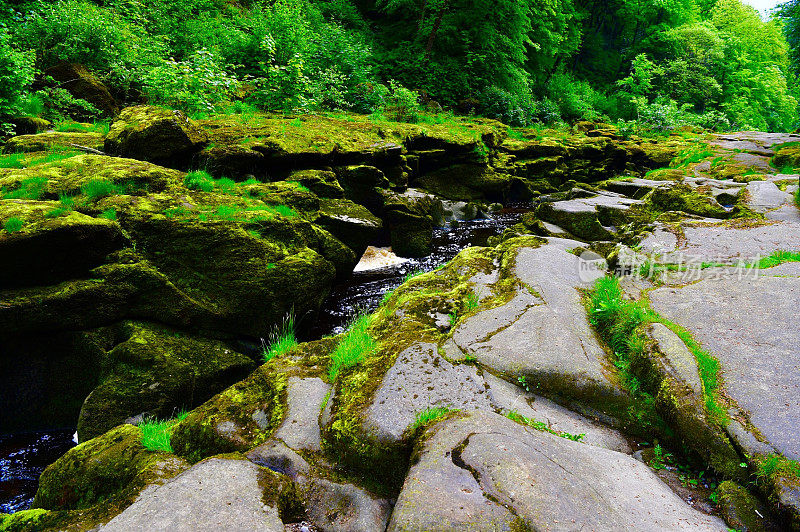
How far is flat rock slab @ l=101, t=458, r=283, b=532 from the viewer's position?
247cm

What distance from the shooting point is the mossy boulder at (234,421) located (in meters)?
3.51

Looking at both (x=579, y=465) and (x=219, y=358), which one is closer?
(x=579, y=465)

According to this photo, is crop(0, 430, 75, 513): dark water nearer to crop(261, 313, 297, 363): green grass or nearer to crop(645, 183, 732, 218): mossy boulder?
crop(261, 313, 297, 363): green grass

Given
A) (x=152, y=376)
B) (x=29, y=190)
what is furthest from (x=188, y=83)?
(x=152, y=376)

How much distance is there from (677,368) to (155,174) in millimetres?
8685

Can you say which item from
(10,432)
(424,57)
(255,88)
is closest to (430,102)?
(424,57)

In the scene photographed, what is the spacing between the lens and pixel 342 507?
290 centimetres

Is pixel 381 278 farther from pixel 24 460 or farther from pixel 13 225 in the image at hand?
pixel 24 460

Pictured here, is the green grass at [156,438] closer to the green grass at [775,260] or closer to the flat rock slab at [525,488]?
the flat rock slab at [525,488]

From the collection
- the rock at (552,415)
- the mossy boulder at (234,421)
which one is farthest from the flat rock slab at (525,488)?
the mossy boulder at (234,421)

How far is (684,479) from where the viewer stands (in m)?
3.01

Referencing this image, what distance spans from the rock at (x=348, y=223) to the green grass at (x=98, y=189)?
149 inches

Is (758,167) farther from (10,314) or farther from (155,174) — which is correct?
(10,314)

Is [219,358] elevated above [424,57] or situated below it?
below
